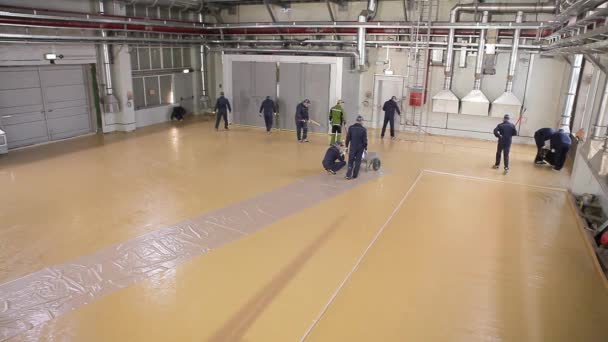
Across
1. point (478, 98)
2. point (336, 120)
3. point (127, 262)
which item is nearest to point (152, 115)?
point (336, 120)

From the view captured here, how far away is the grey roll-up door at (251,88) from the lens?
52.9ft

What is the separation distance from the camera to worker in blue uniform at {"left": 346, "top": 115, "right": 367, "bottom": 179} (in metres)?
10.0

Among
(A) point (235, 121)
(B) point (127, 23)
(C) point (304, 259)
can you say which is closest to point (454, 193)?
(C) point (304, 259)

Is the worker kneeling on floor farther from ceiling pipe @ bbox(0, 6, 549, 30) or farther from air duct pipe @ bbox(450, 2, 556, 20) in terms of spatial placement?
air duct pipe @ bbox(450, 2, 556, 20)

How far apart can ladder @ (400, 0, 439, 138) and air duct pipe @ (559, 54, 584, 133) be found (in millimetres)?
4288

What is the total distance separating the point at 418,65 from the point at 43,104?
12730mm

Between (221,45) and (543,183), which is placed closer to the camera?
(543,183)

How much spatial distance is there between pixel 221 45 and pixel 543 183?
14.4m

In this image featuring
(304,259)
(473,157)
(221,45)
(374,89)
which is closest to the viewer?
(304,259)

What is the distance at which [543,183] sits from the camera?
10.4 meters

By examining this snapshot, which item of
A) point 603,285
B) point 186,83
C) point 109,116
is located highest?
point 186,83

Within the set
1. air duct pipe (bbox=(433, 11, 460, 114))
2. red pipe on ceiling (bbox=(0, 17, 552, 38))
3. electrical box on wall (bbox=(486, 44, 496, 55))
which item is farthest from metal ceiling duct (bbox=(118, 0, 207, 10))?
electrical box on wall (bbox=(486, 44, 496, 55))

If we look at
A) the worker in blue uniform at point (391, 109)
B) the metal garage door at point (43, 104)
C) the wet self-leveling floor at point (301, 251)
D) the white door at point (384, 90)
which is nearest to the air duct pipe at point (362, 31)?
the white door at point (384, 90)

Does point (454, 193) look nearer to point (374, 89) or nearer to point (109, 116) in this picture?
point (374, 89)
